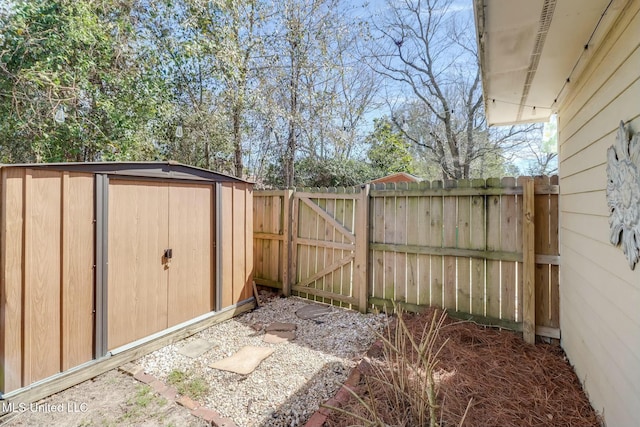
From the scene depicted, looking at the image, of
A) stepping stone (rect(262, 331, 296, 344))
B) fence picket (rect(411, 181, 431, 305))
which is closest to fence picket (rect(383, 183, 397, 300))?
fence picket (rect(411, 181, 431, 305))

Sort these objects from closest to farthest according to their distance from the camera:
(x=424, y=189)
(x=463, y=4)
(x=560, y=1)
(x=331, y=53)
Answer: (x=560, y=1), (x=424, y=189), (x=331, y=53), (x=463, y=4)

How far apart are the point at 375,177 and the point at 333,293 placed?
583cm

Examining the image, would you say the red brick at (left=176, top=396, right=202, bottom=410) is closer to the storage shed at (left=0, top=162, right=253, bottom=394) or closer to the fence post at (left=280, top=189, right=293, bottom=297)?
the storage shed at (left=0, top=162, right=253, bottom=394)

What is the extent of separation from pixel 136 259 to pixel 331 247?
7.87 feet

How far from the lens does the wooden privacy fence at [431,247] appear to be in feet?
9.92

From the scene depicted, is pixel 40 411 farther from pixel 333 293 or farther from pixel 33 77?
pixel 33 77

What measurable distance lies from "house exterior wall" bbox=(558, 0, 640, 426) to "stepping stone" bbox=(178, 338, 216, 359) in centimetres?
320

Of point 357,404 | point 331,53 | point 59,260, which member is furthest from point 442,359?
point 331,53

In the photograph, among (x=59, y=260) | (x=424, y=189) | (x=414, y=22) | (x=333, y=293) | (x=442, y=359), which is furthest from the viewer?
(x=414, y=22)

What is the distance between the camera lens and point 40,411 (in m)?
2.15

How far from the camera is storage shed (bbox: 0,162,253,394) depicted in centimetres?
215

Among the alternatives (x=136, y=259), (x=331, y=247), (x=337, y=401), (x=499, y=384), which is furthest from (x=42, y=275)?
(x=499, y=384)

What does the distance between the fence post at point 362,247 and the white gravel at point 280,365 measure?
0.25m

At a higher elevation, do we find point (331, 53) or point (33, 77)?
point (331, 53)
